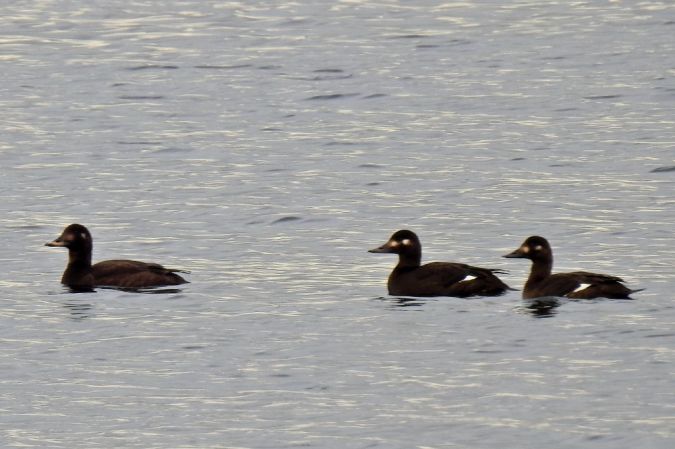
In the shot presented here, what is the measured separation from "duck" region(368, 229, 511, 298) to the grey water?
0.21m

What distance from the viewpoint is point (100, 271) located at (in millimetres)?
19188

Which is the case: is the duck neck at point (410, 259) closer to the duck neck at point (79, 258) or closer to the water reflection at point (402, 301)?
the water reflection at point (402, 301)

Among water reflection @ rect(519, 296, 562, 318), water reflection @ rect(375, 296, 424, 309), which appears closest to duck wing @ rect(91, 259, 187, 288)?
water reflection @ rect(375, 296, 424, 309)

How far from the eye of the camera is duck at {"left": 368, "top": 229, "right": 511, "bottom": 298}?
18062 millimetres

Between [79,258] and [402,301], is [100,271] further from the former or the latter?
[402,301]

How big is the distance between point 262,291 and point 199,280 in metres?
0.96

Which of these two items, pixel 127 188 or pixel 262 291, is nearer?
pixel 262 291

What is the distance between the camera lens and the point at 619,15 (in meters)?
41.1

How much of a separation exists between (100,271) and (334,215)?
13.9 feet

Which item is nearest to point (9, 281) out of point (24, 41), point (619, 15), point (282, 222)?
point (282, 222)

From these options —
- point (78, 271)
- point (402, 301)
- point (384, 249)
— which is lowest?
point (402, 301)

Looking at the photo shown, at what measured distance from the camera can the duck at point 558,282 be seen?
17422 millimetres

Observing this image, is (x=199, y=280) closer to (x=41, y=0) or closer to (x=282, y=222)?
(x=282, y=222)

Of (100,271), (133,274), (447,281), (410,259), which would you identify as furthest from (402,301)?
(100,271)
